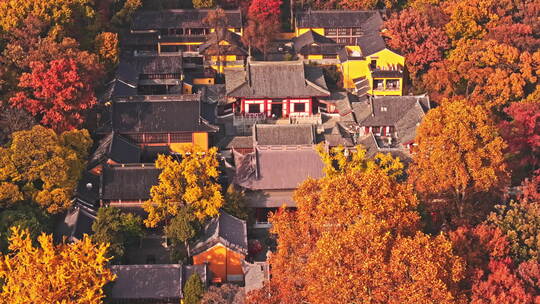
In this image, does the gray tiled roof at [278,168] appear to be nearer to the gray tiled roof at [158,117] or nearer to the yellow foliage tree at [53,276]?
the gray tiled roof at [158,117]

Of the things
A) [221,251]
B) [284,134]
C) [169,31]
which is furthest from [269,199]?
[169,31]

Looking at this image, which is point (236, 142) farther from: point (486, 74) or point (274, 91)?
point (486, 74)

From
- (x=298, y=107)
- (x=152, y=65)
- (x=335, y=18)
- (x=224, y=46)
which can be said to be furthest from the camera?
(x=335, y=18)

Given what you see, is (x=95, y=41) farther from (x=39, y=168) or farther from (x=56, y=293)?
(x=56, y=293)

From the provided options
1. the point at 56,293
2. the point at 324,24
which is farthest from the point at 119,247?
the point at 324,24

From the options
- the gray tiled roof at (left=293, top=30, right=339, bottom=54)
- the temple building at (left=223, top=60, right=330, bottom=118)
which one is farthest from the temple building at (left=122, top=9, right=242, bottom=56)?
the temple building at (left=223, top=60, right=330, bottom=118)

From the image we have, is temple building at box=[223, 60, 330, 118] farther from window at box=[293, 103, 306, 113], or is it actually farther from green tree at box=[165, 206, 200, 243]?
green tree at box=[165, 206, 200, 243]
